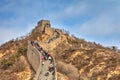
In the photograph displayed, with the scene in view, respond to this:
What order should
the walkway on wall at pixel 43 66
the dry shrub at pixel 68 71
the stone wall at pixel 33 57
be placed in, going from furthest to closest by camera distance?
the dry shrub at pixel 68 71, the stone wall at pixel 33 57, the walkway on wall at pixel 43 66

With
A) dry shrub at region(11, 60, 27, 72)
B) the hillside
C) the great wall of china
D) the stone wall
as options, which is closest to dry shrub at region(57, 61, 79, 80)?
the hillside

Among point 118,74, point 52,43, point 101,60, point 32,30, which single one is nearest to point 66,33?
point 32,30

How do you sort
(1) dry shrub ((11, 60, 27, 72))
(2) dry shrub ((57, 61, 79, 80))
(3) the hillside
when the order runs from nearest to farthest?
(2) dry shrub ((57, 61, 79, 80))
(3) the hillside
(1) dry shrub ((11, 60, 27, 72))

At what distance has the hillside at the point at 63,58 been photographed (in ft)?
220

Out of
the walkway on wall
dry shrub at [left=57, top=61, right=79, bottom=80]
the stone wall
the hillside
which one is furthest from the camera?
the hillside

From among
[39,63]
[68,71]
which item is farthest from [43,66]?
[68,71]

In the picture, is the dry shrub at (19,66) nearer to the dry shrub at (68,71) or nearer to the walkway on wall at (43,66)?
the walkway on wall at (43,66)

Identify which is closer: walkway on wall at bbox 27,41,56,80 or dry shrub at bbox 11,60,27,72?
walkway on wall at bbox 27,41,56,80

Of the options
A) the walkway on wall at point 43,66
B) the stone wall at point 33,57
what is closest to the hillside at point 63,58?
the stone wall at point 33,57

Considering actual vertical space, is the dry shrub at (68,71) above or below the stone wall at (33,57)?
below

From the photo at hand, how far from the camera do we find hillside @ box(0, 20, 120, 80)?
67.1 metres

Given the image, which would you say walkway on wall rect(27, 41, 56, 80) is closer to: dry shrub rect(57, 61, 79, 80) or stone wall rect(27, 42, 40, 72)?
stone wall rect(27, 42, 40, 72)

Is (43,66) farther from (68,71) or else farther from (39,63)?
(68,71)

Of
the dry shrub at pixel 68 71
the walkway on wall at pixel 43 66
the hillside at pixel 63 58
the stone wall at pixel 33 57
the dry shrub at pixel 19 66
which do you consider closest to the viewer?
the walkway on wall at pixel 43 66
